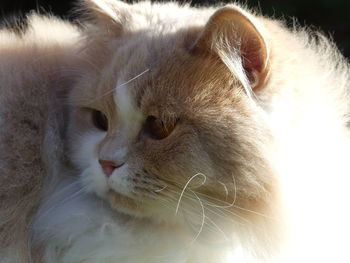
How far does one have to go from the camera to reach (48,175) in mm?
1468

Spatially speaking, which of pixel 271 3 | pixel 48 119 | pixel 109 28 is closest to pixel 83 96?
pixel 48 119

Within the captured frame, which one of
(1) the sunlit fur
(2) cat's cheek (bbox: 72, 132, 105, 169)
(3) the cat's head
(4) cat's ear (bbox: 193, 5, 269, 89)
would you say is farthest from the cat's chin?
(4) cat's ear (bbox: 193, 5, 269, 89)

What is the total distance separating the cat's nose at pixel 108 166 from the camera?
130cm

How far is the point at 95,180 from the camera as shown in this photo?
138 centimetres

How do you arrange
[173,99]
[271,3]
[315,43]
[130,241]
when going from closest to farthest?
[173,99] < [130,241] < [315,43] < [271,3]

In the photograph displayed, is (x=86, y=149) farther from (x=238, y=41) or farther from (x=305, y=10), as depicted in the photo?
(x=305, y=10)

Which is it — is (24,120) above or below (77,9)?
below

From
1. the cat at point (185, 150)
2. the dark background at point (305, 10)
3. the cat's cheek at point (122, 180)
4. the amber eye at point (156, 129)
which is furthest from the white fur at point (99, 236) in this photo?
the dark background at point (305, 10)

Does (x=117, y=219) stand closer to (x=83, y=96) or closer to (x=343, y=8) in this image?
(x=83, y=96)

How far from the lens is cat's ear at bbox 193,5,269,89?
1201 mm

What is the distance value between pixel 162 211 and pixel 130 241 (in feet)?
0.49

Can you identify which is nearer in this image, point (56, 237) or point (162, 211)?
point (162, 211)

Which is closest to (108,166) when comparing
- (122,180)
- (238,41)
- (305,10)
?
(122,180)

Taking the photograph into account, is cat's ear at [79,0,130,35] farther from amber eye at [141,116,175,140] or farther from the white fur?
the white fur
